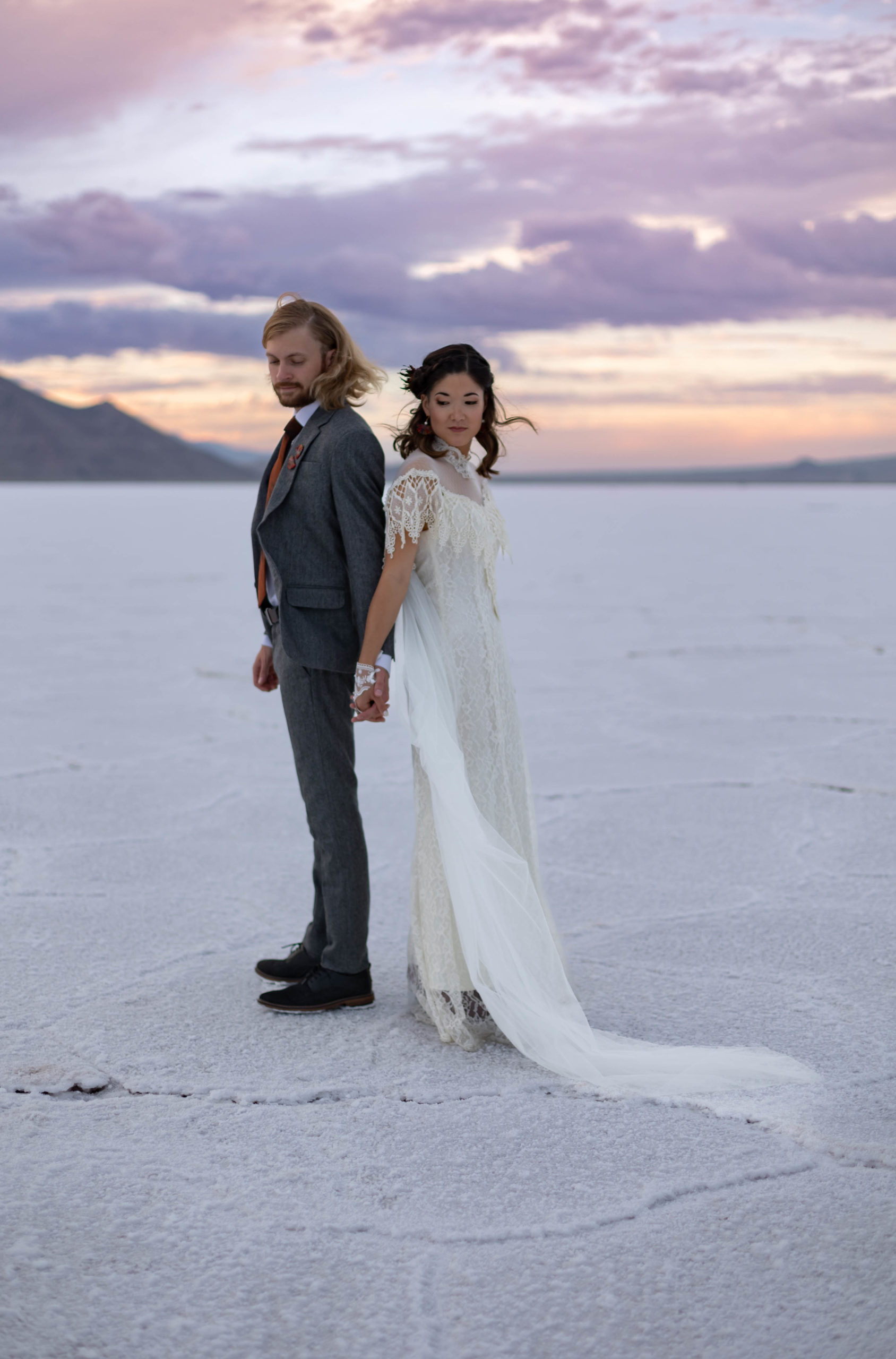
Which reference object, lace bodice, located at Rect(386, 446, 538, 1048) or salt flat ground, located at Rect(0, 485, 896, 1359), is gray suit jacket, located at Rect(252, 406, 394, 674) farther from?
salt flat ground, located at Rect(0, 485, 896, 1359)

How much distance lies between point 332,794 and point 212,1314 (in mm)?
1106

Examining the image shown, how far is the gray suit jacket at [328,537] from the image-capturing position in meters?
2.34

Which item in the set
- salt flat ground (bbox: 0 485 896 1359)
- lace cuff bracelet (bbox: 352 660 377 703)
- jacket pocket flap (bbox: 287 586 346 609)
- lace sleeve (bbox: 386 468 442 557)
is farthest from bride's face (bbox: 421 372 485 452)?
salt flat ground (bbox: 0 485 896 1359)

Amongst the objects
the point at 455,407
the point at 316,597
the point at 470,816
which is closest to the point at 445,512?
the point at 455,407

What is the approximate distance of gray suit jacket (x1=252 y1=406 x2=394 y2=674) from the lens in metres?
2.34

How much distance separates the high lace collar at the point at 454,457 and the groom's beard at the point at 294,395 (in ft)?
0.95

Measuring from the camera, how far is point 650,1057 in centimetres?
224

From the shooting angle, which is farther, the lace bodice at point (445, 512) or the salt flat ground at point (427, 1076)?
the lace bodice at point (445, 512)

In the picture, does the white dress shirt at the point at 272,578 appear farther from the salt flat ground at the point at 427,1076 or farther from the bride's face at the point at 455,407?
the salt flat ground at the point at 427,1076

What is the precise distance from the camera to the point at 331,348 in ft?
7.97

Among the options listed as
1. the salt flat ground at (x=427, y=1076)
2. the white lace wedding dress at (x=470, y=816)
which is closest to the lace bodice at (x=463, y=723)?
the white lace wedding dress at (x=470, y=816)

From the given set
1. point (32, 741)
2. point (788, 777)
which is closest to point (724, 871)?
point (788, 777)

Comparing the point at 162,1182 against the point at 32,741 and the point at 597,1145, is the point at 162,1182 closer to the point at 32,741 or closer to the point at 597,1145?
the point at 597,1145

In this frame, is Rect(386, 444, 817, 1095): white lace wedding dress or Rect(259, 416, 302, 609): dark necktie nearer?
Rect(386, 444, 817, 1095): white lace wedding dress
